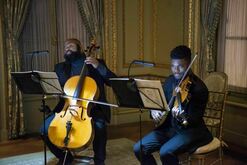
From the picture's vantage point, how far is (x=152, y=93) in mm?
2590

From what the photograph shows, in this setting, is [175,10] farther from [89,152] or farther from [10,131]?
[10,131]

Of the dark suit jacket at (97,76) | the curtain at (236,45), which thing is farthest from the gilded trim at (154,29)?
the dark suit jacket at (97,76)

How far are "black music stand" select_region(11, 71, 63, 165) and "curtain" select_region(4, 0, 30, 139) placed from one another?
1.33m

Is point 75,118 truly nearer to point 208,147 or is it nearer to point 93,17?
point 208,147

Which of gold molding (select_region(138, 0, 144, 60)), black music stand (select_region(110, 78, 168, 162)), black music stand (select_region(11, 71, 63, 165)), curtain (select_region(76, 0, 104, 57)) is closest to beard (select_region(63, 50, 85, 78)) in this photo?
black music stand (select_region(11, 71, 63, 165))

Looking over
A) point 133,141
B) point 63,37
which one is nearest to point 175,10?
point 63,37

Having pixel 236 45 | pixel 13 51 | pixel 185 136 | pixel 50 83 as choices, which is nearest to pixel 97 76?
pixel 50 83

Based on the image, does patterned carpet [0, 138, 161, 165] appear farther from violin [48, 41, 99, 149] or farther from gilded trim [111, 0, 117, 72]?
gilded trim [111, 0, 117, 72]

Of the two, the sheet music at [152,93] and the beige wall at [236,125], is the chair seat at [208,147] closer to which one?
the sheet music at [152,93]

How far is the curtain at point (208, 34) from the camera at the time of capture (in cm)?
439

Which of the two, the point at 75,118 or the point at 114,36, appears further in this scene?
the point at 114,36

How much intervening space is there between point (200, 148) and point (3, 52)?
2.73 metres

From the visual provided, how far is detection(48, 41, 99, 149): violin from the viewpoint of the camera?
10.3 ft

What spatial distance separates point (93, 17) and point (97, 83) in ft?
5.46
